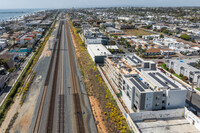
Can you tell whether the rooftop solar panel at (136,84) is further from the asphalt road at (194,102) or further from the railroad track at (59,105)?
the asphalt road at (194,102)

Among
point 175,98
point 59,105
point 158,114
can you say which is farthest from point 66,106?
point 175,98

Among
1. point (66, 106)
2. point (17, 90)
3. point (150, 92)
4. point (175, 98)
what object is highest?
point (150, 92)

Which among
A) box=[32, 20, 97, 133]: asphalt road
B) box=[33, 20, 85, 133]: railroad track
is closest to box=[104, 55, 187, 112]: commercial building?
box=[32, 20, 97, 133]: asphalt road

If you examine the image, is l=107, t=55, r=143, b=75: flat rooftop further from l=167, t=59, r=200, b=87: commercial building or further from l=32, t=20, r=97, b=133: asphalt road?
l=167, t=59, r=200, b=87: commercial building

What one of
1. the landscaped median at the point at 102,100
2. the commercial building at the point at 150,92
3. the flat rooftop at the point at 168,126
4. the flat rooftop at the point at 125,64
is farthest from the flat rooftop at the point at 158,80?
the landscaped median at the point at 102,100

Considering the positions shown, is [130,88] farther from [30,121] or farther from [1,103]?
[1,103]

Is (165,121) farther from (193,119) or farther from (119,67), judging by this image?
(119,67)

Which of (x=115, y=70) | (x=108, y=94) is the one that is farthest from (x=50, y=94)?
(x=115, y=70)
